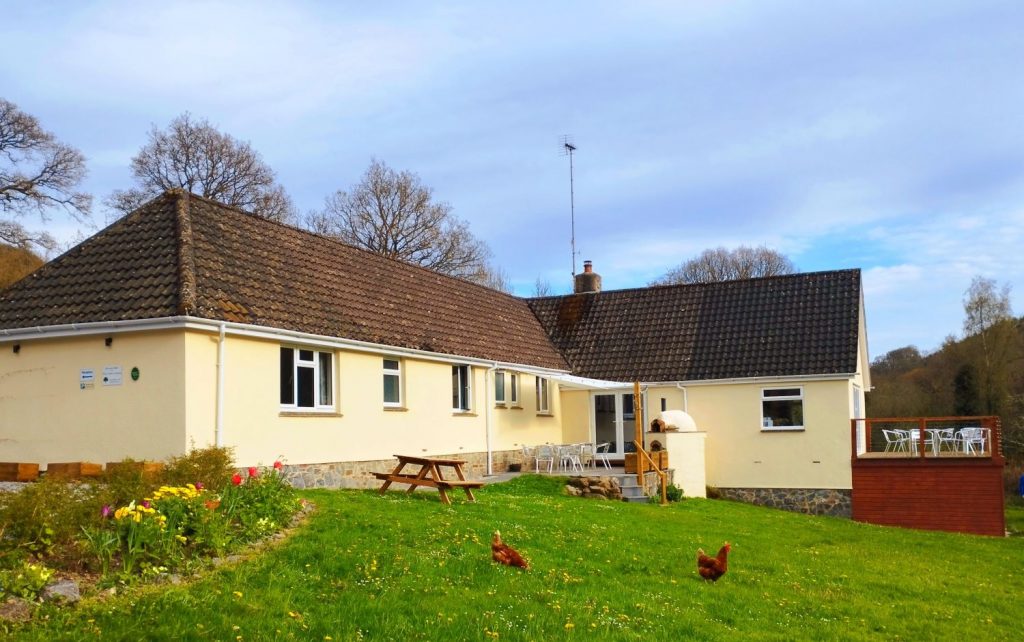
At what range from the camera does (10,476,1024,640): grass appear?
802cm

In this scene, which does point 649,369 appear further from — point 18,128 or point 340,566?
point 18,128

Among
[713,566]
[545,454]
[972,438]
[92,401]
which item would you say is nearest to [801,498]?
[972,438]

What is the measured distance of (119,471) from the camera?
10.5 meters

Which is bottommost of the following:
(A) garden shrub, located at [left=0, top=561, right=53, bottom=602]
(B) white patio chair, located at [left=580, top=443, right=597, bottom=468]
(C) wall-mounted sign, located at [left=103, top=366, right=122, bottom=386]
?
(B) white patio chair, located at [left=580, top=443, right=597, bottom=468]

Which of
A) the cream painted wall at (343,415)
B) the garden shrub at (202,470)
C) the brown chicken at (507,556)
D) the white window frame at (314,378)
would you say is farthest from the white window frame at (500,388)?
the brown chicken at (507,556)

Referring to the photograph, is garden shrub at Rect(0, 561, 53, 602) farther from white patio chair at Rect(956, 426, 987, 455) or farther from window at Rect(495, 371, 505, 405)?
white patio chair at Rect(956, 426, 987, 455)

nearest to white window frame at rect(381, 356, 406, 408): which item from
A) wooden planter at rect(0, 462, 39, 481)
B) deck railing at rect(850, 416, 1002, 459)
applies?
wooden planter at rect(0, 462, 39, 481)

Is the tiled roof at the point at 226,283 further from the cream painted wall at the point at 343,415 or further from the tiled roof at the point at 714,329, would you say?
the tiled roof at the point at 714,329

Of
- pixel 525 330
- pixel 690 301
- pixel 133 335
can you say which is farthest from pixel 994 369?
pixel 133 335

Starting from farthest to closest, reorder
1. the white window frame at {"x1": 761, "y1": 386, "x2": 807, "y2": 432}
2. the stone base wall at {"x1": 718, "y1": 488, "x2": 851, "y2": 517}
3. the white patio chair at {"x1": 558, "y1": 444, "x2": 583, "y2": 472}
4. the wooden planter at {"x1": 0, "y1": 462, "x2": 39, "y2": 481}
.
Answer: the white window frame at {"x1": 761, "y1": 386, "x2": 807, "y2": 432}, the stone base wall at {"x1": 718, "y1": 488, "x2": 851, "y2": 517}, the white patio chair at {"x1": 558, "y1": 444, "x2": 583, "y2": 472}, the wooden planter at {"x1": 0, "y1": 462, "x2": 39, "y2": 481}

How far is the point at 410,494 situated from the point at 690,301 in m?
17.7

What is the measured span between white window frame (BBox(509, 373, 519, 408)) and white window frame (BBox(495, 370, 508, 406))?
1.38ft

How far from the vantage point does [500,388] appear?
27.0m

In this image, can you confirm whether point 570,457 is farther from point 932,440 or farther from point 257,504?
point 257,504
